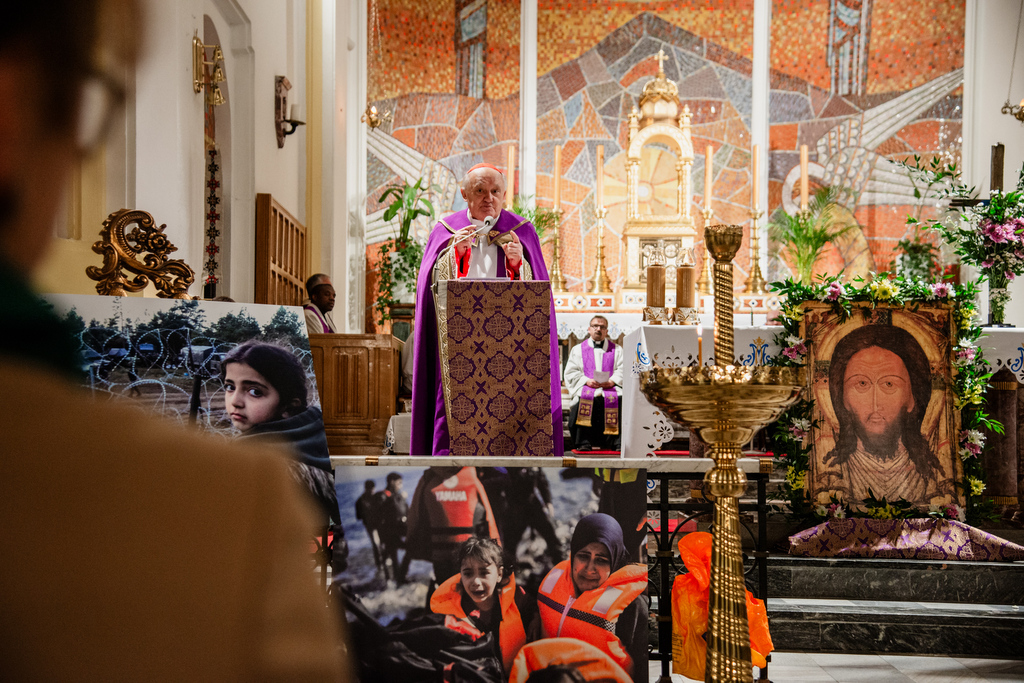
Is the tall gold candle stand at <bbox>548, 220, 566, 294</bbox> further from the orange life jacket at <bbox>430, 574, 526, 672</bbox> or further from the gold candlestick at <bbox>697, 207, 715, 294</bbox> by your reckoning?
the orange life jacket at <bbox>430, 574, 526, 672</bbox>

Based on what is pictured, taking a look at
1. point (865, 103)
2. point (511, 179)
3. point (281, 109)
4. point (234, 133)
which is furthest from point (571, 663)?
point (865, 103)

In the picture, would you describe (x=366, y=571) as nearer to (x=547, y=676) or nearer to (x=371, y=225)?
(x=547, y=676)

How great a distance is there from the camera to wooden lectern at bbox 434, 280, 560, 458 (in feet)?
10.9

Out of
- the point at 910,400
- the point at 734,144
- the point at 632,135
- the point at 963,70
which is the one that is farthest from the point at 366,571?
the point at 963,70

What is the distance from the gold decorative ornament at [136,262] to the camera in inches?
106

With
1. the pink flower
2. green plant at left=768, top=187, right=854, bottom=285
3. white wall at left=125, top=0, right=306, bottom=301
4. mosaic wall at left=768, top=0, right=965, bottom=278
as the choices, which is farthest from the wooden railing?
mosaic wall at left=768, top=0, right=965, bottom=278

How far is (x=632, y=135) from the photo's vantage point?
1008cm

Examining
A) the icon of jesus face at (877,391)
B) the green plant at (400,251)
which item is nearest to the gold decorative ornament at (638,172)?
the green plant at (400,251)

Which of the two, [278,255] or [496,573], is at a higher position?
[278,255]

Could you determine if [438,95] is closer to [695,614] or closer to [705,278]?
[705,278]

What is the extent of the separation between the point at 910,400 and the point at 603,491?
110 inches

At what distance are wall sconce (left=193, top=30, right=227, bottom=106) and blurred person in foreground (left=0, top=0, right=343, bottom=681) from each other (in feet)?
15.5

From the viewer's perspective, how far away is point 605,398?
7574 millimetres

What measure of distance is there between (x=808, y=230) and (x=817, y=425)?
227 inches
